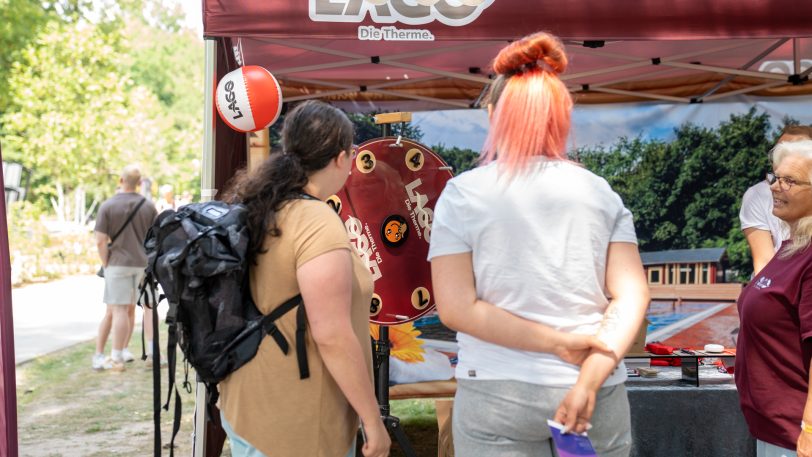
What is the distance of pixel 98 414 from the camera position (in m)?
5.63

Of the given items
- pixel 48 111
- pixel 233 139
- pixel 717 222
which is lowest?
pixel 717 222

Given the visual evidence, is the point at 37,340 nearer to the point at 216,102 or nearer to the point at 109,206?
the point at 109,206

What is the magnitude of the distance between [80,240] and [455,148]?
14.7m

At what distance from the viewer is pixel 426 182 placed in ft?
11.9

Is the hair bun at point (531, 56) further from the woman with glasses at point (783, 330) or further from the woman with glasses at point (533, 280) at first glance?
the woman with glasses at point (783, 330)

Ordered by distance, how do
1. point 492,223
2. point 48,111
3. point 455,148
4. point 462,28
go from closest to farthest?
1. point 492,223
2. point 462,28
3. point 455,148
4. point 48,111

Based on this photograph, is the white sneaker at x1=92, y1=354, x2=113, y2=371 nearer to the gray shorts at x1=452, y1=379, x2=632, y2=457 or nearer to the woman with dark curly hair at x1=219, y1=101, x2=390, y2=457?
the woman with dark curly hair at x1=219, y1=101, x2=390, y2=457

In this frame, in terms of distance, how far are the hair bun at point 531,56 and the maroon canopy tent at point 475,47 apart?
1344mm

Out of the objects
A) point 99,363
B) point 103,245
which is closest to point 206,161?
point 103,245

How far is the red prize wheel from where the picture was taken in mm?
3543

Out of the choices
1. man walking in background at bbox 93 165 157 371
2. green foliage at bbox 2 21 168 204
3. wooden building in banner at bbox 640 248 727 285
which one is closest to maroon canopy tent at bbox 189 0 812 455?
wooden building in banner at bbox 640 248 727 285

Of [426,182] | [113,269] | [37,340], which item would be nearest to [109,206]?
[113,269]

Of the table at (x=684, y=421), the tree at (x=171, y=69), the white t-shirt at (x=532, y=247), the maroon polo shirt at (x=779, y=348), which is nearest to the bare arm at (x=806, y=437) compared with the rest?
the maroon polo shirt at (x=779, y=348)

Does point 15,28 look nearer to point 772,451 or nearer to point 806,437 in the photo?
point 772,451
